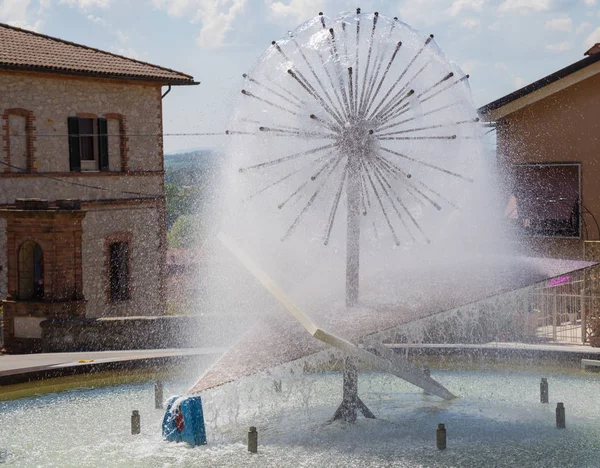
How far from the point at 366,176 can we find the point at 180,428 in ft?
13.0

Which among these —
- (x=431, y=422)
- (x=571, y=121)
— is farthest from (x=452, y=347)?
(x=571, y=121)

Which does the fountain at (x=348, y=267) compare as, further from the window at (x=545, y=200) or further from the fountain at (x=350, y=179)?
the window at (x=545, y=200)

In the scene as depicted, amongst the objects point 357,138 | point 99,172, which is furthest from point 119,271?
point 357,138

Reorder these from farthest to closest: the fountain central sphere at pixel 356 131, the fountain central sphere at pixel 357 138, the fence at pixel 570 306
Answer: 1. the fence at pixel 570 306
2. the fountain central sphere at pixel 356 131
3. the fountain central sphere at pixel 357 138

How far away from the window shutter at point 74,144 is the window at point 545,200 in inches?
510

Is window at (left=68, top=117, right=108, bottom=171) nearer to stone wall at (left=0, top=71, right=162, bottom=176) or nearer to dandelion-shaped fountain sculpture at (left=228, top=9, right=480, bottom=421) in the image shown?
stone wall at (left=0, top=71, right=162, bottom=176)

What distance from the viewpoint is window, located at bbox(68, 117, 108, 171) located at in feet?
104

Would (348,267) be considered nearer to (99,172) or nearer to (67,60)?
(99,172)

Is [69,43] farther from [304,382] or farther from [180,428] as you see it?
[180,428]

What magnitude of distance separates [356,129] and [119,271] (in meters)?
20.4

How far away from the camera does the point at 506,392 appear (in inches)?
658

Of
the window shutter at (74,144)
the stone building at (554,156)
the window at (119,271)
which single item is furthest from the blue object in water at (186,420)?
the window shutter at (74,144)

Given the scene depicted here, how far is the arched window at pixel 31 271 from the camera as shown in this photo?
2697cm

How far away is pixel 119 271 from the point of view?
32.5 m
